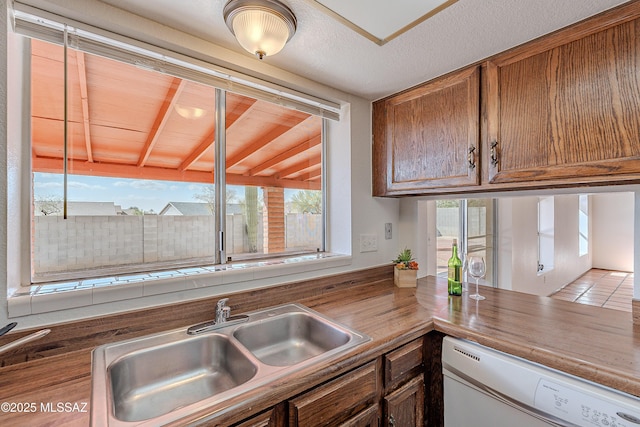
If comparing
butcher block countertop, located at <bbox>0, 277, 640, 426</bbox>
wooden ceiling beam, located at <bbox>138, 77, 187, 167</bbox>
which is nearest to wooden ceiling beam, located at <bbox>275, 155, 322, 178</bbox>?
wooden ceiling beam, located at <bbox>138, 77, 187, 167</bbox>

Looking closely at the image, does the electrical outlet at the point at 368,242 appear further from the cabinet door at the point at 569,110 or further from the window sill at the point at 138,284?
the cabinet door at the point at 569,110

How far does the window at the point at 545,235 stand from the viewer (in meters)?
3.78

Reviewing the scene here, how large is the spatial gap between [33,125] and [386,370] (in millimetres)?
1629

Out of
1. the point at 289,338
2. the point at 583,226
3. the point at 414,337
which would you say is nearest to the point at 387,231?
the point at 414,337

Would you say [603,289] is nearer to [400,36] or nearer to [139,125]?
[400,36]

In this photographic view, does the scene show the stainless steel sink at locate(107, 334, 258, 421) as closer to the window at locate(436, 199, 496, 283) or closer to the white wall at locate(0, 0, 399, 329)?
the white wall at locate(0, 0, 399, 329)

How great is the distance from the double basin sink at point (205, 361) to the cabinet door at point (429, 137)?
934mm

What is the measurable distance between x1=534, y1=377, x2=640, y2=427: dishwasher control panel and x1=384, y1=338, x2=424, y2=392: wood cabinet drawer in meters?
0.40

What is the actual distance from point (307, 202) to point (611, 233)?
12.9 feet

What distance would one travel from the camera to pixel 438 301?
4.75 ft

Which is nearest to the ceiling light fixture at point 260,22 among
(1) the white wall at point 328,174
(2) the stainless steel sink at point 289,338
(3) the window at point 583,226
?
(1) the white wall at point 328,174

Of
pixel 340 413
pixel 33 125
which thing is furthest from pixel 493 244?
pixel 33 125

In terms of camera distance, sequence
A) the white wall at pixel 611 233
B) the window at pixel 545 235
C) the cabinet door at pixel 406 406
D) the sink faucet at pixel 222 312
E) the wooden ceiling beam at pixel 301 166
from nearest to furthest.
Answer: the cabinet door at pixel 406 406 < the sink faucet at pixel 222 312 < the wooden ceiling beam at pixel 301 166 < the white wall at pixel 611 233 < the window at pixel 545 235

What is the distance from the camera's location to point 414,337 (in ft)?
3.68
